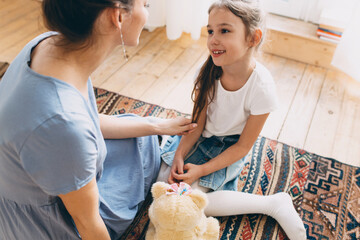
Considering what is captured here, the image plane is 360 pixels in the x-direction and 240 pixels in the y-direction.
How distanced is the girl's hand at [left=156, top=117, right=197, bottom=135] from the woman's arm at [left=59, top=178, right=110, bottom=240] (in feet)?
1.42

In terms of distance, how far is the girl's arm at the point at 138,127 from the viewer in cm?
108

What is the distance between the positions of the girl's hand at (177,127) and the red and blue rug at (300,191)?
265mm

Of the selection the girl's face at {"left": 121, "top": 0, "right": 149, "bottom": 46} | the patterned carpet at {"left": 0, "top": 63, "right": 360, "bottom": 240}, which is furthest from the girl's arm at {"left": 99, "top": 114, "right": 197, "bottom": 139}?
the girl's face at {"left": 121, "top": 0, "right": 149, "bottom": 46}

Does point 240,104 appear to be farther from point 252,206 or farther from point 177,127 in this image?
point 252,206

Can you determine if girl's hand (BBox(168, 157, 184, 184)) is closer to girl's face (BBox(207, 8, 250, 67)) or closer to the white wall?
girl's face (BBox(207, 8, 250, 67))

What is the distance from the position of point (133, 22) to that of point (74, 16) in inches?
6.1

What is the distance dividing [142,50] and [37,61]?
1393mm

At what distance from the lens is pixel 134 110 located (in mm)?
1599

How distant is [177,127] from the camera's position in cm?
117

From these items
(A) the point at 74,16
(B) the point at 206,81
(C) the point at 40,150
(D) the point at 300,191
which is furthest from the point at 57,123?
(D) the point at 300,191

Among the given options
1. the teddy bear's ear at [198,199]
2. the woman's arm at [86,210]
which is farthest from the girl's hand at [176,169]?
the woman's arm at [86,210]

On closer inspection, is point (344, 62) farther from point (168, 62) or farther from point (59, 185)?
point (59, 185)

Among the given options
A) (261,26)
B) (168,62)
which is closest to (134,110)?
(168,62)

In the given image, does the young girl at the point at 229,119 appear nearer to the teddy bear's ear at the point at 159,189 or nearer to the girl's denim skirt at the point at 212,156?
the girl's denim skirt at the point at 212,156
